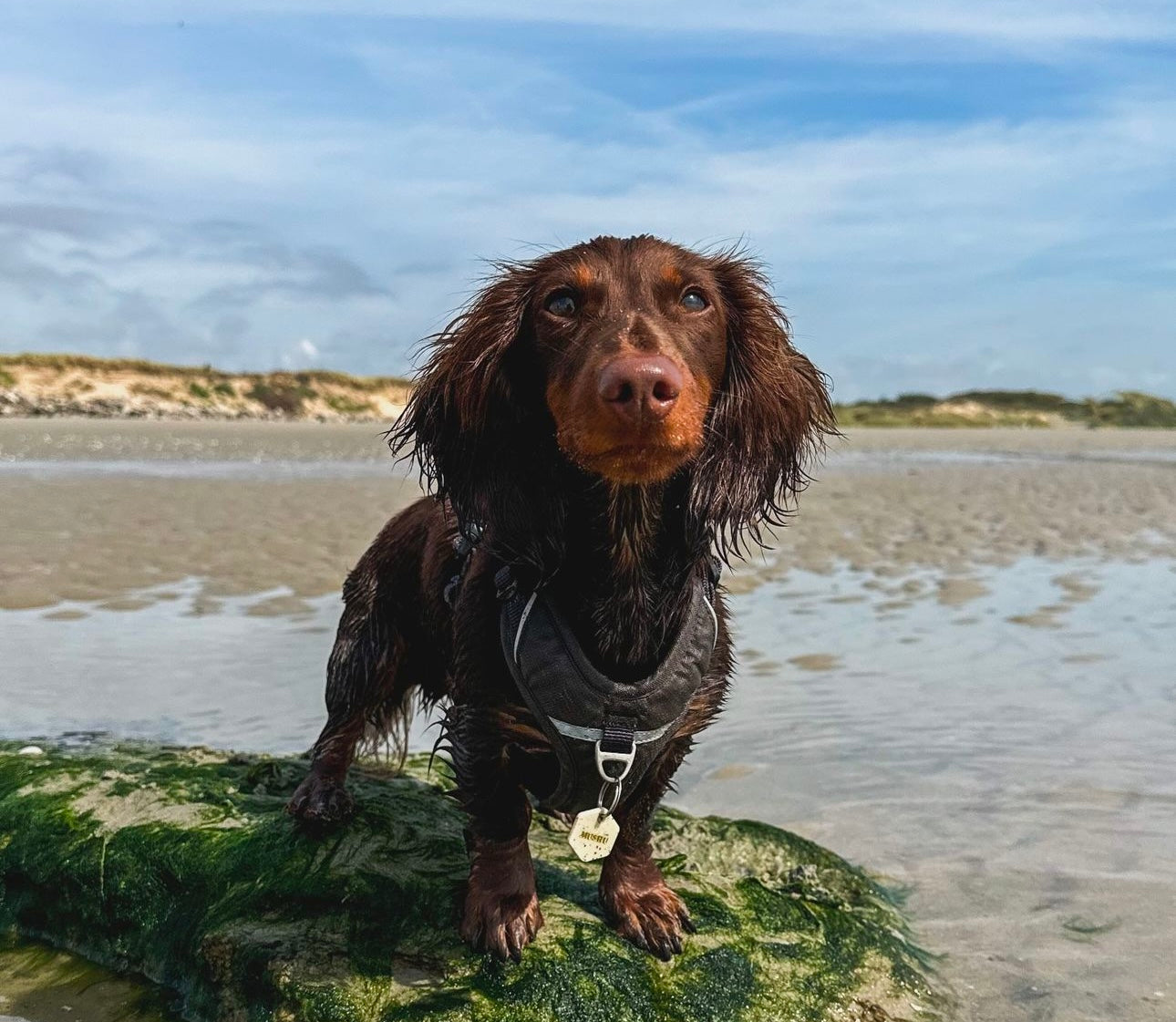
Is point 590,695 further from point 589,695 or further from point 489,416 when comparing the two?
point 489,416

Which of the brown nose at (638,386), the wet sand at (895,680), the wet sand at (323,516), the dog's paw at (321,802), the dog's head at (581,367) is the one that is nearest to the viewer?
the brown nose at (638,386)

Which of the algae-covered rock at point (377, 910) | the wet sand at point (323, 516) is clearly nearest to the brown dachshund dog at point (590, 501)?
the algae-covered rock at point (377, 910)

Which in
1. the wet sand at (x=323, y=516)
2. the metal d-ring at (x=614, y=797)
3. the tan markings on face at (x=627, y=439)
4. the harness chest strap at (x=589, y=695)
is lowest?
the wet sand at (x=323, y=516)

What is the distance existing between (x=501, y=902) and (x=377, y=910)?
13.3 inches

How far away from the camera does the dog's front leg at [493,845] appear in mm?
2656

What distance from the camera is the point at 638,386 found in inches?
85.9

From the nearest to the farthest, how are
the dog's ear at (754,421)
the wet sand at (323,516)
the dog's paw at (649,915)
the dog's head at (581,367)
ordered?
the dog's head at (581,367), the dog's ear at (754,421), the dog's paw at (649,915), the wet sand at (323,516)

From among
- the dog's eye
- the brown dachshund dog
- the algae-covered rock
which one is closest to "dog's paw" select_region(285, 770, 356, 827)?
the algae-covered rock

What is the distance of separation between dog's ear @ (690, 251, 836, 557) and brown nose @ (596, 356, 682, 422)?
409 mm

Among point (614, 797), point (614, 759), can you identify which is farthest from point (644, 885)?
point (614, 759)

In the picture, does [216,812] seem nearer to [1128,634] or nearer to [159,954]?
[159,954]

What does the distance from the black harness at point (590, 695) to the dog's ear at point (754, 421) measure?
22 cm

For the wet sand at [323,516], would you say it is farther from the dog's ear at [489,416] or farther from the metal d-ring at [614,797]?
the metal d-ring at [614,797]

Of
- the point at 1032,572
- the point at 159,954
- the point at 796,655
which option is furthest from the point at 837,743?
the point at 1032,572
